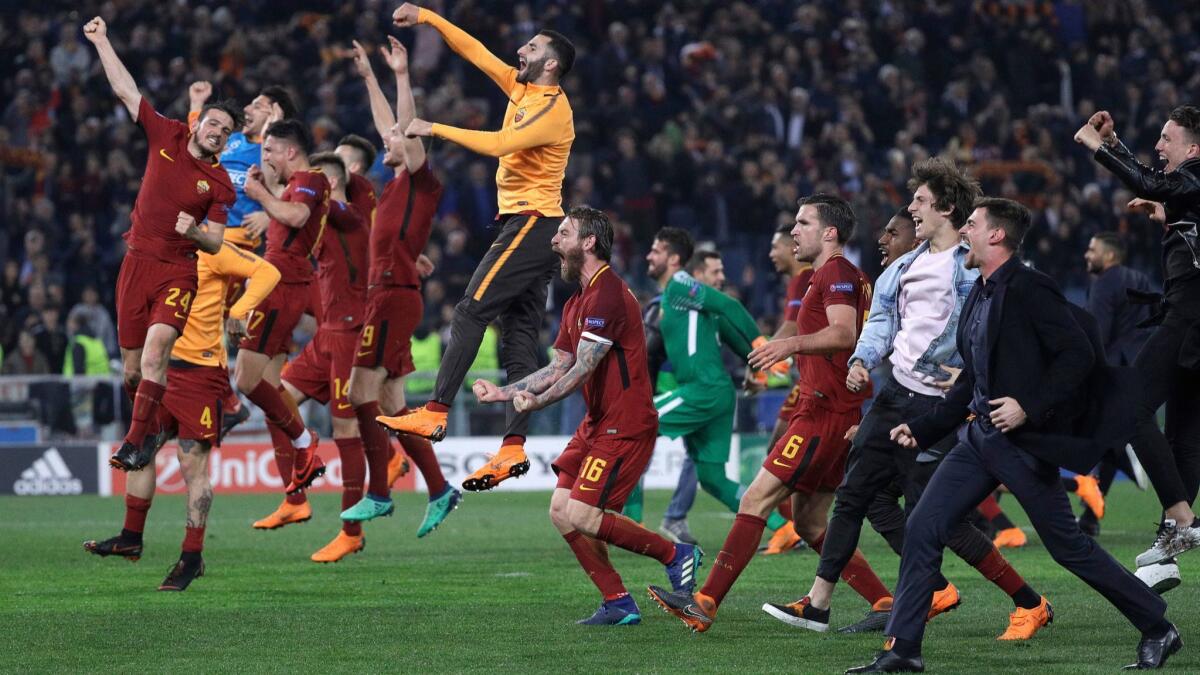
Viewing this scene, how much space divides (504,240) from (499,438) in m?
9.66

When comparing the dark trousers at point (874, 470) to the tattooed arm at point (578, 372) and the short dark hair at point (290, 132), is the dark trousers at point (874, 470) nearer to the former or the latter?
the tattooed arm at point (578, 372)

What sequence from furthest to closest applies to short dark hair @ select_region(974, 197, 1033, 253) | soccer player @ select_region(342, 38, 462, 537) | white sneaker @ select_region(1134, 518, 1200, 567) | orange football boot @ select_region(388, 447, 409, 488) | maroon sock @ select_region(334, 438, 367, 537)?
orange football boot @ select_region(388, 447, 409, 488)
maroon sock @ select_region(334, 438, 367, 537)
soccer player @ select_region(342, 38, 462, 537)
white sneaker @ select_region(1134, 518, 1200, 567)
short dark hair @ select_region(974, 197, 1033, 253)

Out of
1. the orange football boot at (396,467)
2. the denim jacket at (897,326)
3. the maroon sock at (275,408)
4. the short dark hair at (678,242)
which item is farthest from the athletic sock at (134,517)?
the denim jacket at (897,326)

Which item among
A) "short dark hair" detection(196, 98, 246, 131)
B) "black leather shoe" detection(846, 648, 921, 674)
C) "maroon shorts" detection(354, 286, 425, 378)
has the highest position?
"short dark hair" detection(196, 98, 246, 131)

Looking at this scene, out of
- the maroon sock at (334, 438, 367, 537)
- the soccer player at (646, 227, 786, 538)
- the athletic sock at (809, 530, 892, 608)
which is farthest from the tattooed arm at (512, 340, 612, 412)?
the maroon sock at (334, 438, 367, 537)

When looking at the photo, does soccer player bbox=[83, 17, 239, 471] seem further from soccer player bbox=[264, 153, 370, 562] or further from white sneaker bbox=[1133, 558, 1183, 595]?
white sneaker bbox=[1133, 558, 1183, 595]

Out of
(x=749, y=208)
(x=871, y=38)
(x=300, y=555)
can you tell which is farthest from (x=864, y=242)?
(x=300, y=555)

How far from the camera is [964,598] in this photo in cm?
977

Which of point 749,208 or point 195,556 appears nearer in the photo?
point 195,556

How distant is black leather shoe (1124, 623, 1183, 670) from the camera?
690 centimetres

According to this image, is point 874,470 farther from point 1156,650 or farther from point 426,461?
point 426,461

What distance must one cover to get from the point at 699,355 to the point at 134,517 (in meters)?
4.62

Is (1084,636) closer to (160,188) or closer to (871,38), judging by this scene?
(160,188)

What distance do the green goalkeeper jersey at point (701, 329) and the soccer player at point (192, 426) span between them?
12.1ft
